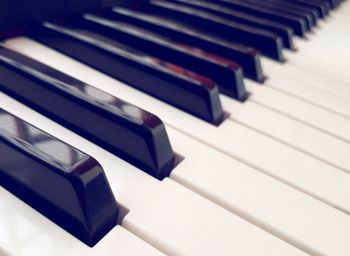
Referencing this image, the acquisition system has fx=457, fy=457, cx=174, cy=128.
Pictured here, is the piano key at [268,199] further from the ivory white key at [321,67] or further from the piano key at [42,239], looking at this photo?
the ivory white key at [321,67]

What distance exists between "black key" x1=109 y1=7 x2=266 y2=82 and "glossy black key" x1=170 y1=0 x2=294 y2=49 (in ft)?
0.65

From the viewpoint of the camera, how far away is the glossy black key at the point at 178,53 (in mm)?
843

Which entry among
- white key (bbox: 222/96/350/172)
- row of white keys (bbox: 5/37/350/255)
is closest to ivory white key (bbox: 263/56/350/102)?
white key (bbox: 222/96/350/172)

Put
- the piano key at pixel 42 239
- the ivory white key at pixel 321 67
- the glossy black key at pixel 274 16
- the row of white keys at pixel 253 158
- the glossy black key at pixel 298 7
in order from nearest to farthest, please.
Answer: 1. the piano key at pixel 42 239
2. the row of white keys at pixel 253 158
3. the ivory white key at pixel 321 67
4. the glossy black key at pixel 274 16
5. the glossy black key at pixel 298 7

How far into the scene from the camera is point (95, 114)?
62cm

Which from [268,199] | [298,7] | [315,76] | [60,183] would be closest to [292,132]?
[268,199]

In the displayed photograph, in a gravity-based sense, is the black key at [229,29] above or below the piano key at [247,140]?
above

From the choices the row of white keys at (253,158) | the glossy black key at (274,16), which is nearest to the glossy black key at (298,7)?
the glossy black key at (274,16)

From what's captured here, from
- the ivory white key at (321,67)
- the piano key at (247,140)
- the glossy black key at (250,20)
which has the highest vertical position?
the glossy black key at (250,20)

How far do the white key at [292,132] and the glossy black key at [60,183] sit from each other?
1.12 feet

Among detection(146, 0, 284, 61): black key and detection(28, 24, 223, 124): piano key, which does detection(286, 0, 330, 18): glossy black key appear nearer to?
detection(146, 0, 284, 61): black key

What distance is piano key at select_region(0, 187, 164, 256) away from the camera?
0.45 meters

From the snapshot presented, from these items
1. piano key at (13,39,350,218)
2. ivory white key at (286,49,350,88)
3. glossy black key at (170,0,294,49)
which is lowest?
ivory white key at (286,49,350,88)

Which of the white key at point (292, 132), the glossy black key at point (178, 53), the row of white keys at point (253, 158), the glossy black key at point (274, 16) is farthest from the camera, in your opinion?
the glossy black key at point (274, 16)
